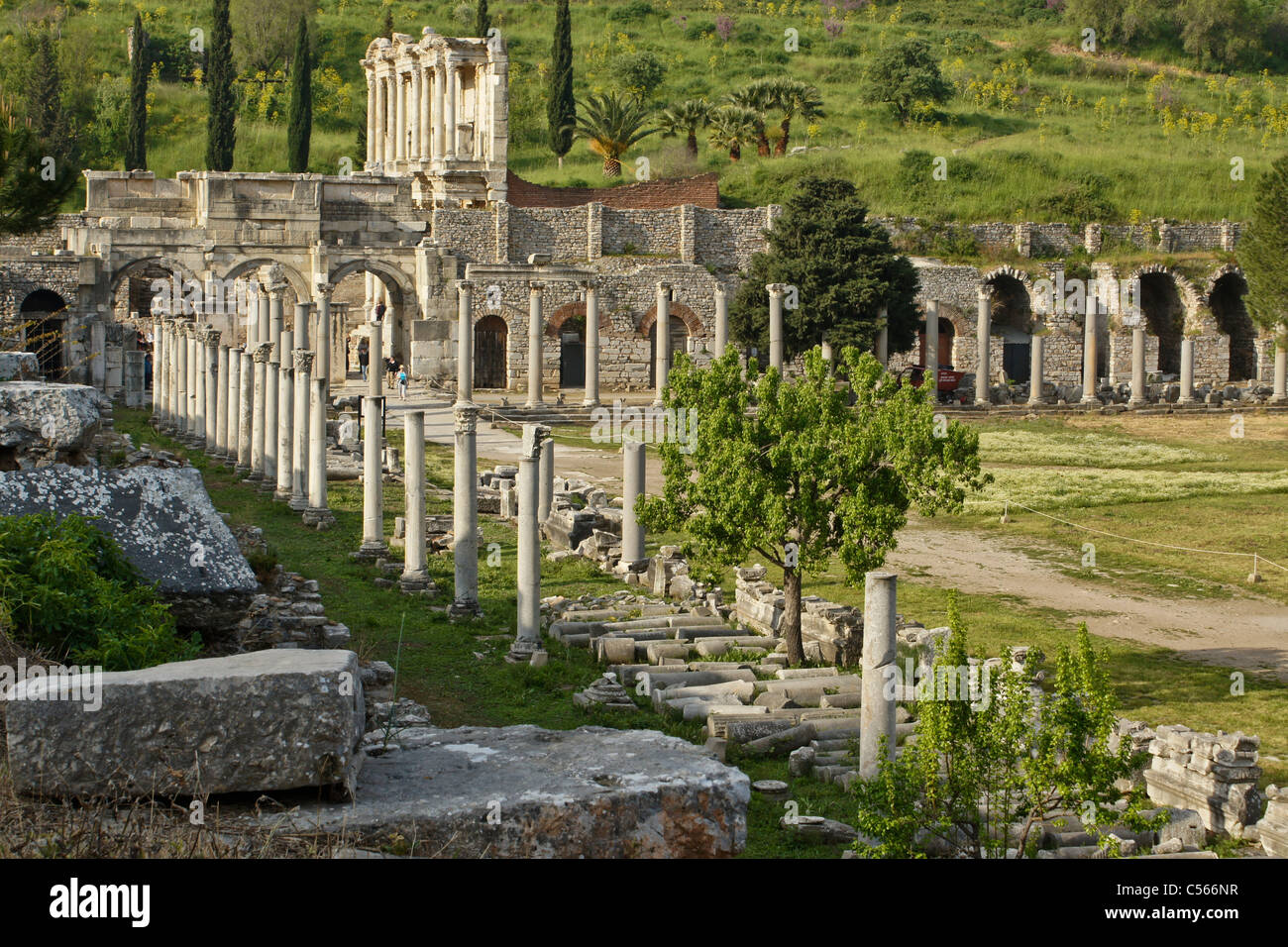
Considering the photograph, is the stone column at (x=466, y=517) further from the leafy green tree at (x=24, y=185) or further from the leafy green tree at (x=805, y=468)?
the leafy green tree at (x=24, y=185)

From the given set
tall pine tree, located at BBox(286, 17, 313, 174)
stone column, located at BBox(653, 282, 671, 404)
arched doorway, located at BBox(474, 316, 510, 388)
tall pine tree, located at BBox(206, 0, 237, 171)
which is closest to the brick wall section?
arched doorway, located at BBox(474, 316, 510, 388)

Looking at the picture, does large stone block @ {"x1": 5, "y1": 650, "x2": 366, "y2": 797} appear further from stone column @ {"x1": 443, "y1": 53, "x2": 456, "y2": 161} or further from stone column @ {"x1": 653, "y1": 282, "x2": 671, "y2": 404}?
stone column @ {"x1": 443, "y1": 53, "x2": 456, "y2": 161}

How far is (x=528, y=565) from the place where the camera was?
56.4 feet

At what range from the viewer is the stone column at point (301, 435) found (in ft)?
86.1

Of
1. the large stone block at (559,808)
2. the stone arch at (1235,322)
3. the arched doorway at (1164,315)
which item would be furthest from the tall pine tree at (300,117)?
the large stone block at (559,808)

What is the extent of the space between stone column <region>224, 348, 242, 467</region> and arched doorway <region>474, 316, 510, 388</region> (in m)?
21.0

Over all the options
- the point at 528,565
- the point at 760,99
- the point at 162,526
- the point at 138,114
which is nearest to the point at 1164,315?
the point at 760,99

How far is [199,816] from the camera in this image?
769 cm

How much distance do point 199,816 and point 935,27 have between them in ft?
298

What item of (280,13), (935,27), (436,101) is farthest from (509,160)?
(935,27)

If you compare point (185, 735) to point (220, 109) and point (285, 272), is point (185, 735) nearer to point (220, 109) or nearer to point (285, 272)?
point (285, 272)

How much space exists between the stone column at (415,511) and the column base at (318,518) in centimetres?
485
